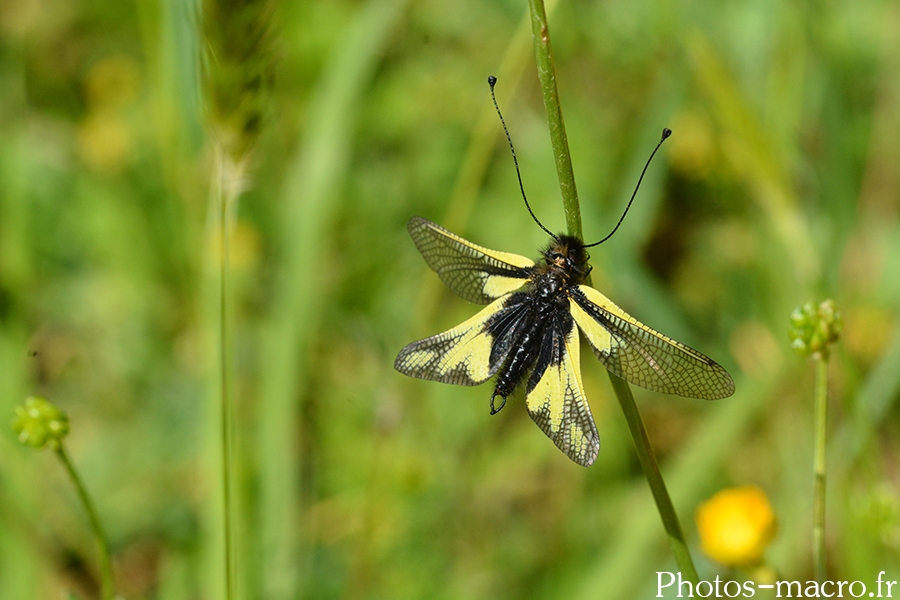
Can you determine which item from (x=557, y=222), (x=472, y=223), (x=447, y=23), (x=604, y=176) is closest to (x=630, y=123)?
(x=604, y=176)

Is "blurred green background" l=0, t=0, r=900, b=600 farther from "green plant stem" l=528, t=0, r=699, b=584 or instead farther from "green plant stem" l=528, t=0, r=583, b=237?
"green plant stem" l=528, t=0, r=583, b=237

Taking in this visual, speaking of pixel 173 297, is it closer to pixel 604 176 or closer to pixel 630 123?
pixel 604 176

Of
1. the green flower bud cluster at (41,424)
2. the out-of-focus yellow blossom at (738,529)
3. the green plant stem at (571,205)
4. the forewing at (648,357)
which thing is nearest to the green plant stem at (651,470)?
the green plant stem at (571,205)

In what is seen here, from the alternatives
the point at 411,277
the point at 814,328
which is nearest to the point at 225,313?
the point at 814,328

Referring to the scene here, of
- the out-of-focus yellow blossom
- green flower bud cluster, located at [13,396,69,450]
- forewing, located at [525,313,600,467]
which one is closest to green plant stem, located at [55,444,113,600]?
green flower bud cluster, located at [13,396,69,450]

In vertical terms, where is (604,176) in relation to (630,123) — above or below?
below
